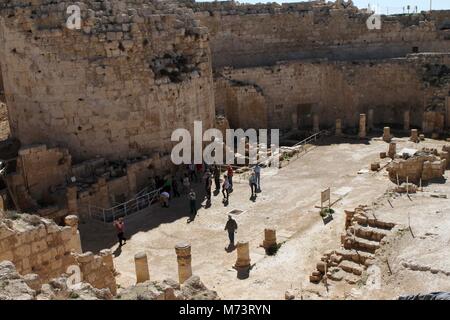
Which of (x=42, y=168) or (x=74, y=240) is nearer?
(x=74, y=240)

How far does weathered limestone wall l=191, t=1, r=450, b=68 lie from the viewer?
26406mm

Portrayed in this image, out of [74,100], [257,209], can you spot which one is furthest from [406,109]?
[74,100]

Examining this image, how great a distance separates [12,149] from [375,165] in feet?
38.4

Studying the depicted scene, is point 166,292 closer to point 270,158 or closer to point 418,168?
point 418,168

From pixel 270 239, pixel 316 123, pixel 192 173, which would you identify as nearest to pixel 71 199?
pixel 192 173

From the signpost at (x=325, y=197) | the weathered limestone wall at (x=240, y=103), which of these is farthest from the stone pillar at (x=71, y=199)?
the weathered limestone wall at (x=240, y=103)

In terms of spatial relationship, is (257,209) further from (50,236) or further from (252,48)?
(252,48)

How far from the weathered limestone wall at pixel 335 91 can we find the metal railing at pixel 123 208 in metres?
9.21

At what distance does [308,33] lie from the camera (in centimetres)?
2727

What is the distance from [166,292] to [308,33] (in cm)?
2264

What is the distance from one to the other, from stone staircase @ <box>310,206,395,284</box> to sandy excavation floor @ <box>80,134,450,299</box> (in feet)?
0.89

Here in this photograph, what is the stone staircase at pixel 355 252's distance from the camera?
34.0 feet
